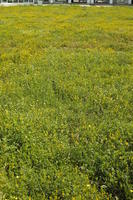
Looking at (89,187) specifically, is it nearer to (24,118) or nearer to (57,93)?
(24,118)

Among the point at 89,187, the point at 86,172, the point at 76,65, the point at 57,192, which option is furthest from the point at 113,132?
the point at 76,65

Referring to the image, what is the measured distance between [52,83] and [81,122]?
1627 mm

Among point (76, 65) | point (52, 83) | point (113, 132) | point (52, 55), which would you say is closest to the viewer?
point (113, 132)

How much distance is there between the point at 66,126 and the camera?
3758 millimetres

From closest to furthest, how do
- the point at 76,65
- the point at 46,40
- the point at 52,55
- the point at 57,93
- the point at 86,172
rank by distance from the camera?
the point at 86,172 → the point at 57,93 → the point at 76,65 → the point at 52,55 → the point at 46,40

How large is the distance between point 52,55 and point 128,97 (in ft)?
10.8

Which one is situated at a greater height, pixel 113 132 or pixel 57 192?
pixel 113 132

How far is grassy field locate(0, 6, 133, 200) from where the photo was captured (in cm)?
274

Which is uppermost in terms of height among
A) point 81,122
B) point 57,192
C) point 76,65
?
point 76,65

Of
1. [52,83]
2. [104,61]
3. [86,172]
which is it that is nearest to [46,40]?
[104,61]

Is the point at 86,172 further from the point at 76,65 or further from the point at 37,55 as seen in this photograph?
the point at 37,55

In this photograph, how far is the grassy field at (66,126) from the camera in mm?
2744

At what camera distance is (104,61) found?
21.6 feet

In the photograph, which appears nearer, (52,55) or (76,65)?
(76,65)
